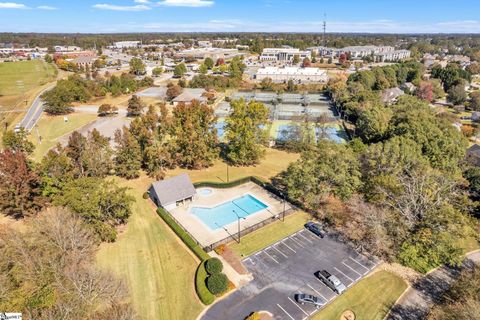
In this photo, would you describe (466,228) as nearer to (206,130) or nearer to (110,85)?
(206,130)

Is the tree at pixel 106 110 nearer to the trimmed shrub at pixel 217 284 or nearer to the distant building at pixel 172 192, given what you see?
the distant building at pixel 172 192

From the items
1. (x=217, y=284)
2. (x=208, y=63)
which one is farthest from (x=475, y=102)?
(x=208, y=63)

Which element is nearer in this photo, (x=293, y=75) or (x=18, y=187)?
(x=18, y=187)

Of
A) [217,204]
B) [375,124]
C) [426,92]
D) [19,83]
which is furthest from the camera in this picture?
[19,83]

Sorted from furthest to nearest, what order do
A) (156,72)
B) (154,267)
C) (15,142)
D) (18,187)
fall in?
1. (156,72)
2. (15,142)
3. (18,187)
4. (154,267)

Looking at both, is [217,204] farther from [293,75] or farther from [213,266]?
[293,75]

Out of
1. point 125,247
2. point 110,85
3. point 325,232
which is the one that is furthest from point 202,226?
point 110,85

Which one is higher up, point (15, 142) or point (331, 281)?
point (15, 142)
